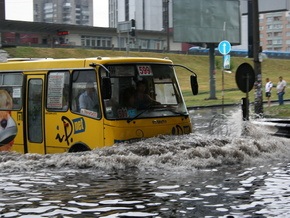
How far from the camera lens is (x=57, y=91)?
1368cm

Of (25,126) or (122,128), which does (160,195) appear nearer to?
(122,128)

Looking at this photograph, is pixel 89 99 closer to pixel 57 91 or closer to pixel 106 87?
pixel 106 87

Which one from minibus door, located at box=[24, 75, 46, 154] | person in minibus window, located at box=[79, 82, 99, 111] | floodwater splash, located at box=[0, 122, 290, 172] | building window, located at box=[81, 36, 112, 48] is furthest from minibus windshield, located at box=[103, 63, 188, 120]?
building window, located at box=[81, 36, 112, 48]

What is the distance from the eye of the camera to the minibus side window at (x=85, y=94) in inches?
503

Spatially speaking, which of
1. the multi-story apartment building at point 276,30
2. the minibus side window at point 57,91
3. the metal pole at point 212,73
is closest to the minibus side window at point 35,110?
the minibus side window at point 57,91

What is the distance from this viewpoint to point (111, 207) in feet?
27.9

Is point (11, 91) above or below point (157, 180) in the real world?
above

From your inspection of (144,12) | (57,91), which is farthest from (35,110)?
(144,12)

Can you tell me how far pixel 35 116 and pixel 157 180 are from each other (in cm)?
432

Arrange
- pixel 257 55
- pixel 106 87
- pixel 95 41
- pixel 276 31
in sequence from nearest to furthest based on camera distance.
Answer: pixel 106 87 < pixel 257 55 < pixel 95 41 < pixel 276 31

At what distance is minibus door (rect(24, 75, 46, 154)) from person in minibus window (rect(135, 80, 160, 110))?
91.2 inches

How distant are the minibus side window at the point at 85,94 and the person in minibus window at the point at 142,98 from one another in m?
0.83

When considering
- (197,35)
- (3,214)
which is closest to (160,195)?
(3,214)

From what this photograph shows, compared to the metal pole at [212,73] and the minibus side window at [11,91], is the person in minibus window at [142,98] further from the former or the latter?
the metal pole at [212,73]
